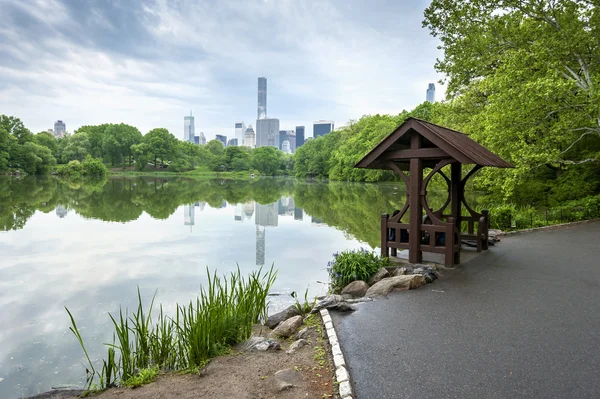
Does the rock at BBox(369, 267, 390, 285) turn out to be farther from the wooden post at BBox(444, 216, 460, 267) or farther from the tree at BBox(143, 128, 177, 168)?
the tree at BBox(143, 128, 177, 168)

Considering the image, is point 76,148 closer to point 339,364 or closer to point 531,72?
point 531,72

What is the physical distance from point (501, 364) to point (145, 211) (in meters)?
22.0

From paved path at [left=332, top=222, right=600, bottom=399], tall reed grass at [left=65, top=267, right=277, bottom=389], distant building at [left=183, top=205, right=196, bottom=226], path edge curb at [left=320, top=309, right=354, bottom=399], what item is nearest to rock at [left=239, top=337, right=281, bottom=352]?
tall reed grass at [left=65, top=267, right=277, bottom=389]

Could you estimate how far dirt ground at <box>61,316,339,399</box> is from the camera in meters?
4.07

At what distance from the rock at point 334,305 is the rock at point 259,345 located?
1.20 metres

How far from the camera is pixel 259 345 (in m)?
5.43

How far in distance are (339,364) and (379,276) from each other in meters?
4.00

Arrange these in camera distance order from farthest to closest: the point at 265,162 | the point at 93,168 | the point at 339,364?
1. the point at 265,162
2. the point at 93,168
3. the point at 339,364

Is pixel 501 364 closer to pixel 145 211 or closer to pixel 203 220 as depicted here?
pixel 203 220

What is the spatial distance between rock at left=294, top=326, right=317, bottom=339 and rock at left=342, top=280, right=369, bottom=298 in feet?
6.29

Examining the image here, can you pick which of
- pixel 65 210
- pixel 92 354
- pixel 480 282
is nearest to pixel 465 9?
pixel 480 282

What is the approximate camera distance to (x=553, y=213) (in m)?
16.9

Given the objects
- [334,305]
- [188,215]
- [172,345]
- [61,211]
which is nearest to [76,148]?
[61,211]

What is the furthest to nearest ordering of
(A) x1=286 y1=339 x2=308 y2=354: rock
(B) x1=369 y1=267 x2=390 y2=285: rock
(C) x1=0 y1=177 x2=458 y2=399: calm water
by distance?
(B) x1=369 y1=267 x2=390 y2=285: rock
(C) x1=0 y1=177 x2=458 y2=399: calm water
(A) x1=286 y1=339 x2=308 y2=354: rock
